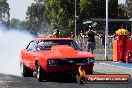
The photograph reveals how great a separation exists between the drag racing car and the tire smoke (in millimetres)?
2275

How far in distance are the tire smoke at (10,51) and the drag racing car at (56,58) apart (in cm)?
227

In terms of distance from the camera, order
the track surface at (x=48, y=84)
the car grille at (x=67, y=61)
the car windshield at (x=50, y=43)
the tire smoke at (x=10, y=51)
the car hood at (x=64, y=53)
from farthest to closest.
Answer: the tire smoke at (x=10, y=51)
the car windshield at (x=50, y=43)
the car hood at (x=64, y=53)
the car grille at (x=67, y=61)
the track surface at (x=48, y=84)

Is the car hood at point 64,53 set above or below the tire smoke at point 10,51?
above

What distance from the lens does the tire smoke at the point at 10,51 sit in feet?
62.6

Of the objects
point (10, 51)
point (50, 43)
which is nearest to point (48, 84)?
point (50, 43)

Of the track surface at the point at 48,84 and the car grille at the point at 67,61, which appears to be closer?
the track surface at the point at 48,84

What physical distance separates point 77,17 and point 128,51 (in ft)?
151

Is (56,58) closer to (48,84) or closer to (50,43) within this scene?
(48,84)

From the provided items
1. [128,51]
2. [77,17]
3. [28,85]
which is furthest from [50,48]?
[77,17]

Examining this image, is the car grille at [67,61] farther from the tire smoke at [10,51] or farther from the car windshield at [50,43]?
the tire smoke at [10,51]

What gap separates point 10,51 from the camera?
2278cm

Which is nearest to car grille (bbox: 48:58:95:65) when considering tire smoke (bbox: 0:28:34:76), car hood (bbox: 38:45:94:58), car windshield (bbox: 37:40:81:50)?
car hood (bbox: 38:45:94:58)

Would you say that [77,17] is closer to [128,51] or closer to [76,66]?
[128,51]

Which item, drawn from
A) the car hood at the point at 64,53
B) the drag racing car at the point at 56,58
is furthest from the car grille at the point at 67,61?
the car hood at the point at 64,53
